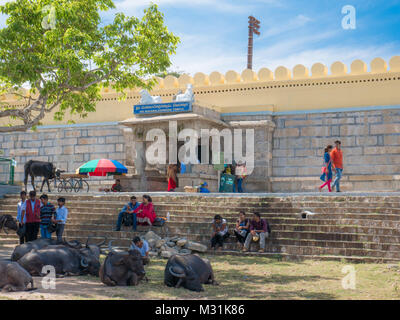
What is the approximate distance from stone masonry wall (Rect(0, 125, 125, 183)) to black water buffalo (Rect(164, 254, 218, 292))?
15.8 m

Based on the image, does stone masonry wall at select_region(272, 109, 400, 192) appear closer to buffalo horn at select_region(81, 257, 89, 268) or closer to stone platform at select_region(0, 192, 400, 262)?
stone platform at select_region(0, 192, 400, 262)

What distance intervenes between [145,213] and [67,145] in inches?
491

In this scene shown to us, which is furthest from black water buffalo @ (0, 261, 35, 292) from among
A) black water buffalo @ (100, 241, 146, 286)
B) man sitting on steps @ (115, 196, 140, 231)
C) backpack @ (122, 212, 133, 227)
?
backpack @ (122, 212, 133, 227)

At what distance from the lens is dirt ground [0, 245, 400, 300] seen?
874 cm

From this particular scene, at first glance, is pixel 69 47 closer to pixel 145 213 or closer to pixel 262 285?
pixel 145 213

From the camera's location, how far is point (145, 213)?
50.9 ft

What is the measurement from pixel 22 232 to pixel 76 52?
17.1 ft

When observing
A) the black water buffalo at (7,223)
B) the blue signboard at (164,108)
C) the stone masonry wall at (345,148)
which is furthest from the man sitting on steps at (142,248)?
the stone masonry wall at (345,148)

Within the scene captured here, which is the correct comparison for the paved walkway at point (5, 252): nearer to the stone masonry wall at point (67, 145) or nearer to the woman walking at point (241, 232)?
the woman walking at point (241, 232)

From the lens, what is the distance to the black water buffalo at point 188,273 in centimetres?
942

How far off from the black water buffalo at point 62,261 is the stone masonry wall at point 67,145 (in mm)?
14291
